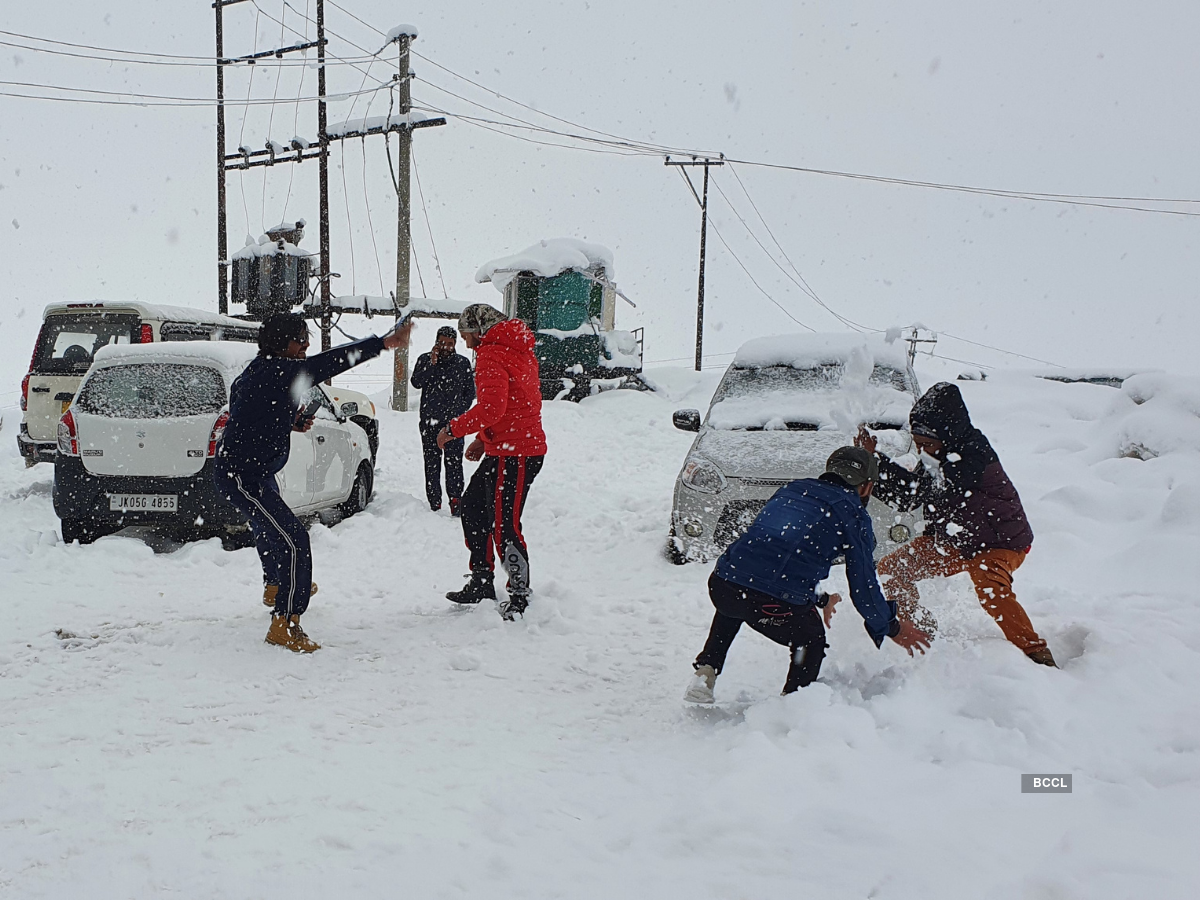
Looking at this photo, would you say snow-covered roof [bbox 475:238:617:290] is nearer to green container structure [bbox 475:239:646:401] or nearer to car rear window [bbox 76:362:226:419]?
green container structure [bbox 475:239:646:401]

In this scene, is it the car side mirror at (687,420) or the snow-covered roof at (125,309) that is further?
the snow-covered roof at (125,309)

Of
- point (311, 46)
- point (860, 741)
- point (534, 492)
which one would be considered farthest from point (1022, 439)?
point (311, 46)

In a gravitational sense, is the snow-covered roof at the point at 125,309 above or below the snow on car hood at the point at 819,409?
above

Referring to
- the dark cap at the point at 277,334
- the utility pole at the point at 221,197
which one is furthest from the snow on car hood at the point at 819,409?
the utility pole at the point at 221,197

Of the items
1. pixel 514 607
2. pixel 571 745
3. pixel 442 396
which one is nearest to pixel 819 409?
pixel 514 607

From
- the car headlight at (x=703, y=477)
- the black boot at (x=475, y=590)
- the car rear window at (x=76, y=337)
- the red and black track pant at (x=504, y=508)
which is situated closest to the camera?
the red and black track pant at (x=504, y=508)

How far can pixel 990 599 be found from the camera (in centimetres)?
419

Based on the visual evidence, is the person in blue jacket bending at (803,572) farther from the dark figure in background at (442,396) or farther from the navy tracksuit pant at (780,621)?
the dark figure in background at (442,396)

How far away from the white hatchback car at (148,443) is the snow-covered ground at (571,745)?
0.39 m

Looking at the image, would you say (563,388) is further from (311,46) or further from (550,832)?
(550,832)

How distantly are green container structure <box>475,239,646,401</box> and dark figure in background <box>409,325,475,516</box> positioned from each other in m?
13.2

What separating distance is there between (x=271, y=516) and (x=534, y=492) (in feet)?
16.6

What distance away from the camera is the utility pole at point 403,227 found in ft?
61.1

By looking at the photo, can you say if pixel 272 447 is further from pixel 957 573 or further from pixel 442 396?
pixel 442 396
